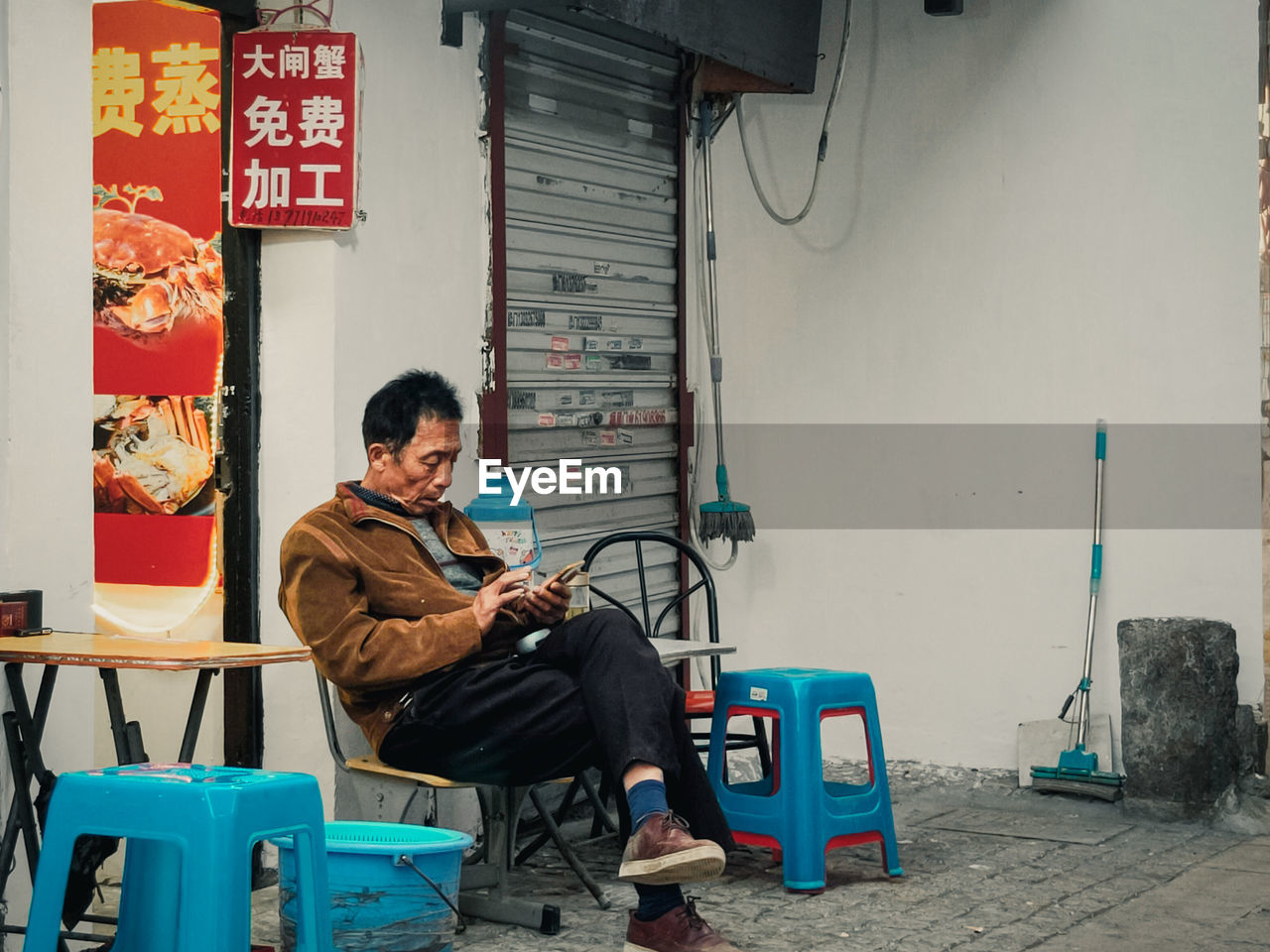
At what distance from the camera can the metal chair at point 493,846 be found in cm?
433

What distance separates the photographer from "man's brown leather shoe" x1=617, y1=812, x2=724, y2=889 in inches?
151

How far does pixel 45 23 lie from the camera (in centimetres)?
395

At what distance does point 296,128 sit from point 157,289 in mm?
759

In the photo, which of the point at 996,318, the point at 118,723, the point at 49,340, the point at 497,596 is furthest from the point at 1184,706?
the point at 49,340

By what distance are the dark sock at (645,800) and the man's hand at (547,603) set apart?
0.60 m

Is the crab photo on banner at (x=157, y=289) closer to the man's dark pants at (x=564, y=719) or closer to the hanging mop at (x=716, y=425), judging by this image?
the man's dark pants at (x=564, y=719)

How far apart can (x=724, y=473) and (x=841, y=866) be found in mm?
2098

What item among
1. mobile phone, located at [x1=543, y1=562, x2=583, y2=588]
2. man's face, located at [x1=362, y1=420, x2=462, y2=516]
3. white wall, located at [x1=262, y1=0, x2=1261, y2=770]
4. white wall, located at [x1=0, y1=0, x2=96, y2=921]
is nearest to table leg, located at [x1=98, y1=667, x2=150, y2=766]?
white wall, located at [x1=0, y1=0, x2=96, y2=921]

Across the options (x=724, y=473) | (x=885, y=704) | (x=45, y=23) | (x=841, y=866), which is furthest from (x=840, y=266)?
(x=45, y=23)

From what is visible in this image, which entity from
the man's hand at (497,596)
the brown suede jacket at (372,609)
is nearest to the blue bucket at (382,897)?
the brown suede jacket at (372,609)

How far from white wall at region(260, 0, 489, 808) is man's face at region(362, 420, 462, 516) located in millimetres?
350

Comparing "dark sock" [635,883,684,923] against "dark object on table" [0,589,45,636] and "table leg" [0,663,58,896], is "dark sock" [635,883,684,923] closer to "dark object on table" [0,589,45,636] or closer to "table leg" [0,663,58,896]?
"table leg" [0,663,58,896]

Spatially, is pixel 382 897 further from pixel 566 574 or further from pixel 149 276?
pixel 149 276

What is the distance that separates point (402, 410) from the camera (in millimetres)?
4441
